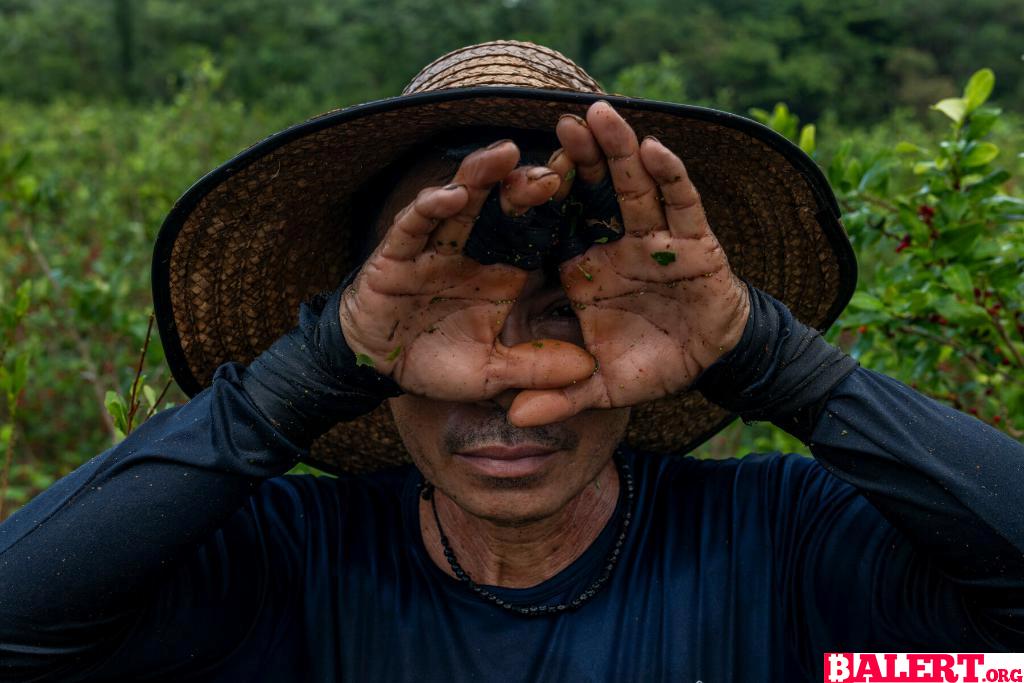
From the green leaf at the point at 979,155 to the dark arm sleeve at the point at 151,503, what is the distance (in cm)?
135

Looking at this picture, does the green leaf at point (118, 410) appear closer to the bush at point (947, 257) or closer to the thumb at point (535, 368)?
the thumb at point (535, 368)

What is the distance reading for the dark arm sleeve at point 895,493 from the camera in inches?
52.0

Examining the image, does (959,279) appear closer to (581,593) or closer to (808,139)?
(808,139)

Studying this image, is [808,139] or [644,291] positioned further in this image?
[808,139]

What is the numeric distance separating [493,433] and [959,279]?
104 centimetres

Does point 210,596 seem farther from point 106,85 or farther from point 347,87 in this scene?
point 106,85

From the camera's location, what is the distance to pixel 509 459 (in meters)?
1.49

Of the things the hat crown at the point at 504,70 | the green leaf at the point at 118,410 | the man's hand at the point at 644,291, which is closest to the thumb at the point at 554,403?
the man's hand at the point at 644,291

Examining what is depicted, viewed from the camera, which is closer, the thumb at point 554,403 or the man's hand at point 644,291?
the man's hand at point 644,291

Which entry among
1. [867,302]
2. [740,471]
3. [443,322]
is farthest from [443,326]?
[867,302]

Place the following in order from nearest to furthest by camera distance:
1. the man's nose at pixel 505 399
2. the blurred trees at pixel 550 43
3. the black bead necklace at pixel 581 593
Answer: the man's nose at pixel 505 399, the black bead necklace at pixel 581 593, the blurred trees at pixel 550 43

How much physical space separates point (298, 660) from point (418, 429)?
1.55ft

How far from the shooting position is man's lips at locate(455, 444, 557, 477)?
1.49m

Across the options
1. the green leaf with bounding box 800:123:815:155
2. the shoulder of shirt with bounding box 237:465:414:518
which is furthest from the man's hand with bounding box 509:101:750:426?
the green leaf with bounding box 800:123:815:155
